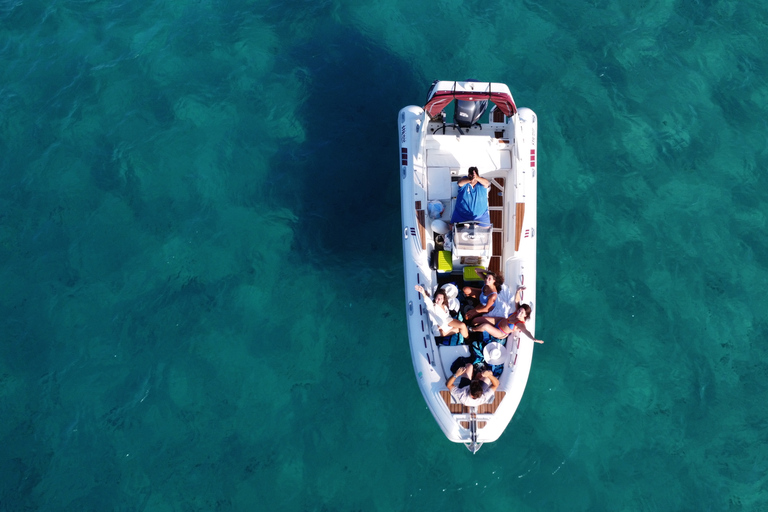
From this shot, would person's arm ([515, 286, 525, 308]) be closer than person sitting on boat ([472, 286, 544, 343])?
No

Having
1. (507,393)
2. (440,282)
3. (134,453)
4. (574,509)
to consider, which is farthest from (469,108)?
(134,453)

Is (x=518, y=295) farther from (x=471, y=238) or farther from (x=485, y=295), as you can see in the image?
(x=471, y=238)

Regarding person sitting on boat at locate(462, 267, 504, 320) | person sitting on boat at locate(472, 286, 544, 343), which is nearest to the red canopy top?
person sitting on boat at locate(462, 267, 504, 320)

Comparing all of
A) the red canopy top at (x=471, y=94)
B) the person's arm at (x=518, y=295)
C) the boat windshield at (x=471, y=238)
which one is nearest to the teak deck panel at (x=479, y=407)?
the person's arm at (x=518, y=295)

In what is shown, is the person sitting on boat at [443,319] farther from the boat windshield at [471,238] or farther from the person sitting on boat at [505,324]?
the boat windshield at [471,238]

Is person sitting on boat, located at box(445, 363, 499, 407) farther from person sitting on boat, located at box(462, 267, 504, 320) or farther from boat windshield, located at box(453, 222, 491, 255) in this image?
boat windshield, located at box(453, 222, 491, 255)
